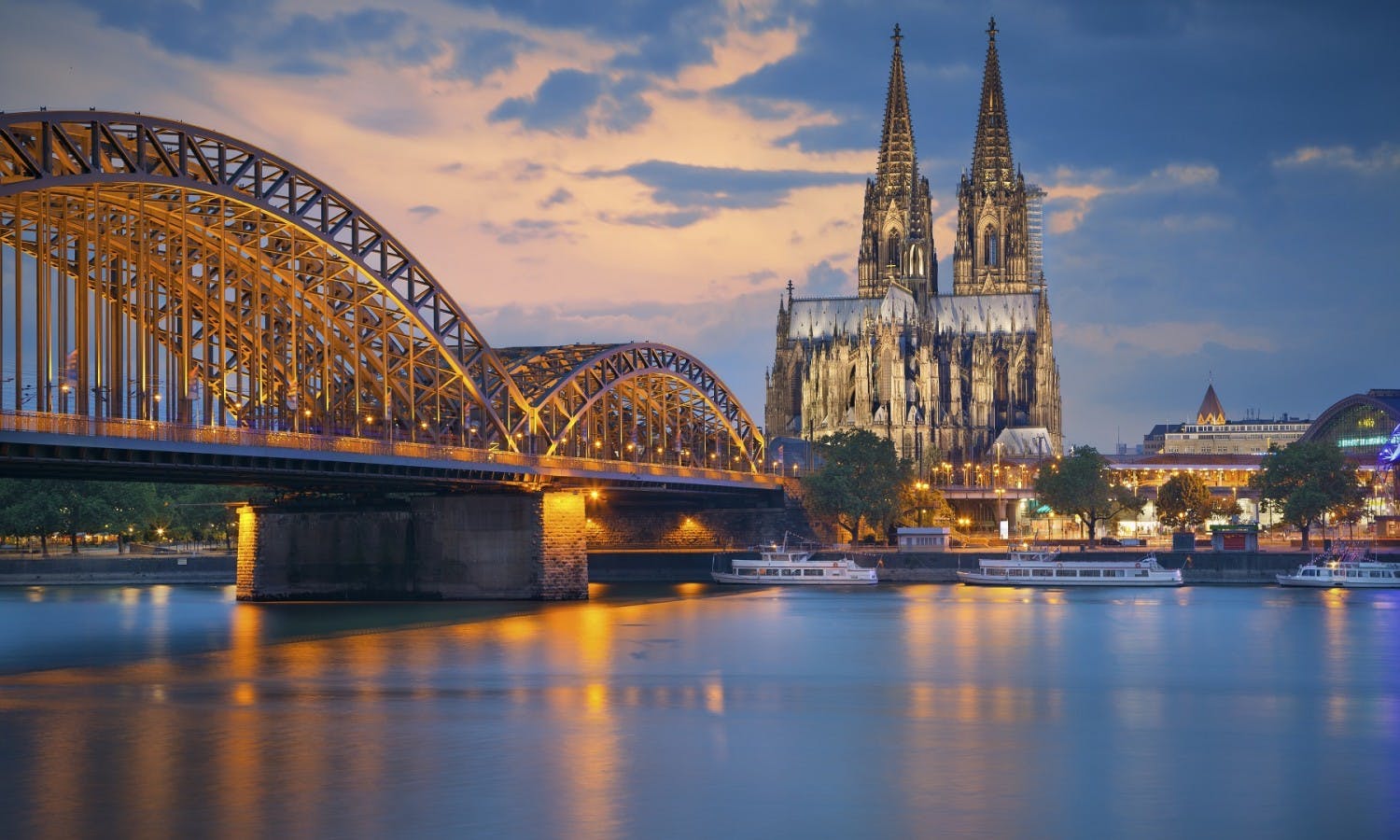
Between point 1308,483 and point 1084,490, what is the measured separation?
2188cm

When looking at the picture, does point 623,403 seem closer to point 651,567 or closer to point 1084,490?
point 651,567

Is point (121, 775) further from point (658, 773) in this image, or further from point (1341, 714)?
point (1341, 714)

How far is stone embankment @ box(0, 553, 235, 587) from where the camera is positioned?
383ft

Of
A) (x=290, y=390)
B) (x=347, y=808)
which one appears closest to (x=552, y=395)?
(x=290, y=390)

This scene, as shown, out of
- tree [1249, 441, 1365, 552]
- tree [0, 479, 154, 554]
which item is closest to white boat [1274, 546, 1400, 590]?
tree [1249, 441, 1365, 552]

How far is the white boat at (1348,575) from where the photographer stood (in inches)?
4117

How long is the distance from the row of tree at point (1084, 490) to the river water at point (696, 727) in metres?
50.1

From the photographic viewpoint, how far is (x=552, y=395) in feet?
330

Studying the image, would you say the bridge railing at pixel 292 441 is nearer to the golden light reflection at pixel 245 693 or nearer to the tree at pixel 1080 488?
the golden light reflection at pixel 245 693

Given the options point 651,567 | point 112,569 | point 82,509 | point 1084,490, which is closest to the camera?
point 112,569

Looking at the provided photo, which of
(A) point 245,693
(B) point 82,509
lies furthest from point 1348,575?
(B) point 82,509

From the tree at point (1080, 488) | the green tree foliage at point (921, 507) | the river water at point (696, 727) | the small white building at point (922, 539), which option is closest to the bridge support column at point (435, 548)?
the river water at point (696, 727)

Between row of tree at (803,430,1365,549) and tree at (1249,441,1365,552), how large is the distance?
0.22ft

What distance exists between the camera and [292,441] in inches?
2677
